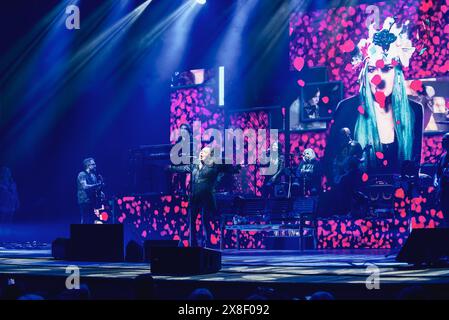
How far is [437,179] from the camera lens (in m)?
8.27

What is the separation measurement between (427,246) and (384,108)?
534 centimetres

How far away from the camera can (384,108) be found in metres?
10.3

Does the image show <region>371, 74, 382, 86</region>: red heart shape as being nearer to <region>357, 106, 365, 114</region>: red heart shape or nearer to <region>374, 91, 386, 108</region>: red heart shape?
<region>374, 91, 386, 108</region>: red heart shape

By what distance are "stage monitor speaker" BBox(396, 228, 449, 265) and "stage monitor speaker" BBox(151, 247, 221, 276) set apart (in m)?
1.76

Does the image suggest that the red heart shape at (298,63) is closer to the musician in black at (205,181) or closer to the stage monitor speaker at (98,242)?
the musician in black at (205,181)

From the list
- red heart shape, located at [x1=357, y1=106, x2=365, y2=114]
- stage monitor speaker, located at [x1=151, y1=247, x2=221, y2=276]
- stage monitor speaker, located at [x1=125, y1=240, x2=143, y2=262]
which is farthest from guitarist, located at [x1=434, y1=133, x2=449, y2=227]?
stage monitor speaker, located at [x1=151, y1=247, x2=221, y2=276]

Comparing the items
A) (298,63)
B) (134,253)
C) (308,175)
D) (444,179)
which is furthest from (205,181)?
(298,63)

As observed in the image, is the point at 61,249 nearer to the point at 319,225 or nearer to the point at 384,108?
the point at 319,225

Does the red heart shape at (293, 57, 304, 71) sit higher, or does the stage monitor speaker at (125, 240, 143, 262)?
the red heart shape at (293, 57, 304, 71)

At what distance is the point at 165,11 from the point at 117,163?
316 cm

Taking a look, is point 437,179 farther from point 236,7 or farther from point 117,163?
point 117,163

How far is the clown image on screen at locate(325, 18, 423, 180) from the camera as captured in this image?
10.1m

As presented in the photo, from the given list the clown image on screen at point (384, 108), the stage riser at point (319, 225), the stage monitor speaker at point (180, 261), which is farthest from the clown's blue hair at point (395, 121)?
the stage monitor speaker at point (180, 261)

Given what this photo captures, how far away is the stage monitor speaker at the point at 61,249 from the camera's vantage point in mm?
6766
